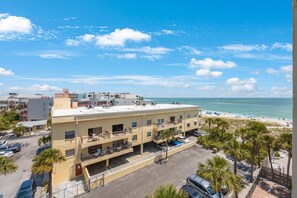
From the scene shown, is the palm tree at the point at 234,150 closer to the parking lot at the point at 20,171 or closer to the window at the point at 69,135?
the window at the point at 69,135

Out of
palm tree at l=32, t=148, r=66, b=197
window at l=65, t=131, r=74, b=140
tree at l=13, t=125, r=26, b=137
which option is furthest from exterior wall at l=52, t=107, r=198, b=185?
tree at l=13, t=125, r=26, b=137

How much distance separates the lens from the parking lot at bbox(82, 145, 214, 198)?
17.9 meters

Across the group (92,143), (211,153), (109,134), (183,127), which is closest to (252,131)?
(211,153)

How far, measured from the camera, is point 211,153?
2895cm

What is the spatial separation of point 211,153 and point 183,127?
820 centimetres

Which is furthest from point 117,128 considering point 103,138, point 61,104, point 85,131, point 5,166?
point 61,104

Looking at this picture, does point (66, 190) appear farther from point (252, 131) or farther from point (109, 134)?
point (252, 131)

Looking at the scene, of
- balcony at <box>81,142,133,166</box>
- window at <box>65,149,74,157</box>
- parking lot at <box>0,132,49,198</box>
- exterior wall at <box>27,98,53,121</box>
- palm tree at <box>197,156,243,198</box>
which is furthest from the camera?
exterior wall at <box>27,98,53,121</box>

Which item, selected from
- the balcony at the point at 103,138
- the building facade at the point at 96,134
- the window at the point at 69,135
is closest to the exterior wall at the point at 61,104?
the building facade at the point at 96,134

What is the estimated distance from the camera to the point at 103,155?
72.4 ft

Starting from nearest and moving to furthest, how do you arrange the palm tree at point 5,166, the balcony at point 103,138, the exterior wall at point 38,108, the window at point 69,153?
the palm tree at point 5,166 → the window at point 69,153 → the balcony at point 103,138 → the exterior wall at point 38,108

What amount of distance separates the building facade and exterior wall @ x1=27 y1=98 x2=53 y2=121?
3439 cm

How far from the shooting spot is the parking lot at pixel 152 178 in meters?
17.9

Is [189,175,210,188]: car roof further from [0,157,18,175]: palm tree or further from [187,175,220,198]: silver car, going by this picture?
[0,157,18,175]: palm tree
